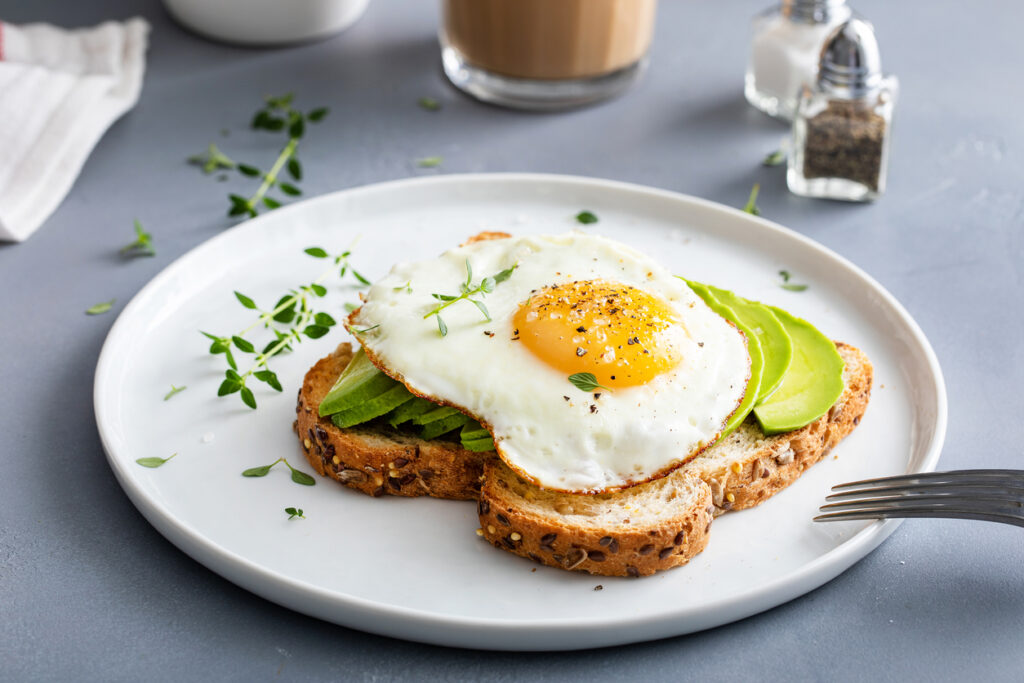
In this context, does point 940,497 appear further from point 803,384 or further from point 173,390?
point 173,390

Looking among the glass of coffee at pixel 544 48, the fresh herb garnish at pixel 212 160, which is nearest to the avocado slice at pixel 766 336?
the glass of coffee at pixel 544 48

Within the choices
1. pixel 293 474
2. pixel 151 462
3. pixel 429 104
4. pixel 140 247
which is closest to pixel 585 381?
pixel 293 474

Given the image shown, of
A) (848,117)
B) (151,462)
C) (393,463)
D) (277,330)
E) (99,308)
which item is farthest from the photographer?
(848,117)

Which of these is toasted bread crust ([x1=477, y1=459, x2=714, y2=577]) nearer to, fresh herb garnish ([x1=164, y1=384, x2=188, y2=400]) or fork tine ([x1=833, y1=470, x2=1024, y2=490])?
fork tine ([x1=833, y1=470, x2=1024, y2=490])

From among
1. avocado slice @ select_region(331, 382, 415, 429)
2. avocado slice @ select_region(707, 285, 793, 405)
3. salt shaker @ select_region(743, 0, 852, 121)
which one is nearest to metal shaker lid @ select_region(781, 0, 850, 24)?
salt shaker @ select_region(743, 0, 852, 121)

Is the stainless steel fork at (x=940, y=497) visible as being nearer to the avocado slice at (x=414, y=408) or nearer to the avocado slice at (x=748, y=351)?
the avocado slice at (x=748, y=351)

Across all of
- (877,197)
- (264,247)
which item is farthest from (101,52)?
(877,197)

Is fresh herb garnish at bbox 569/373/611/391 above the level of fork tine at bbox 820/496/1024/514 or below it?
above
